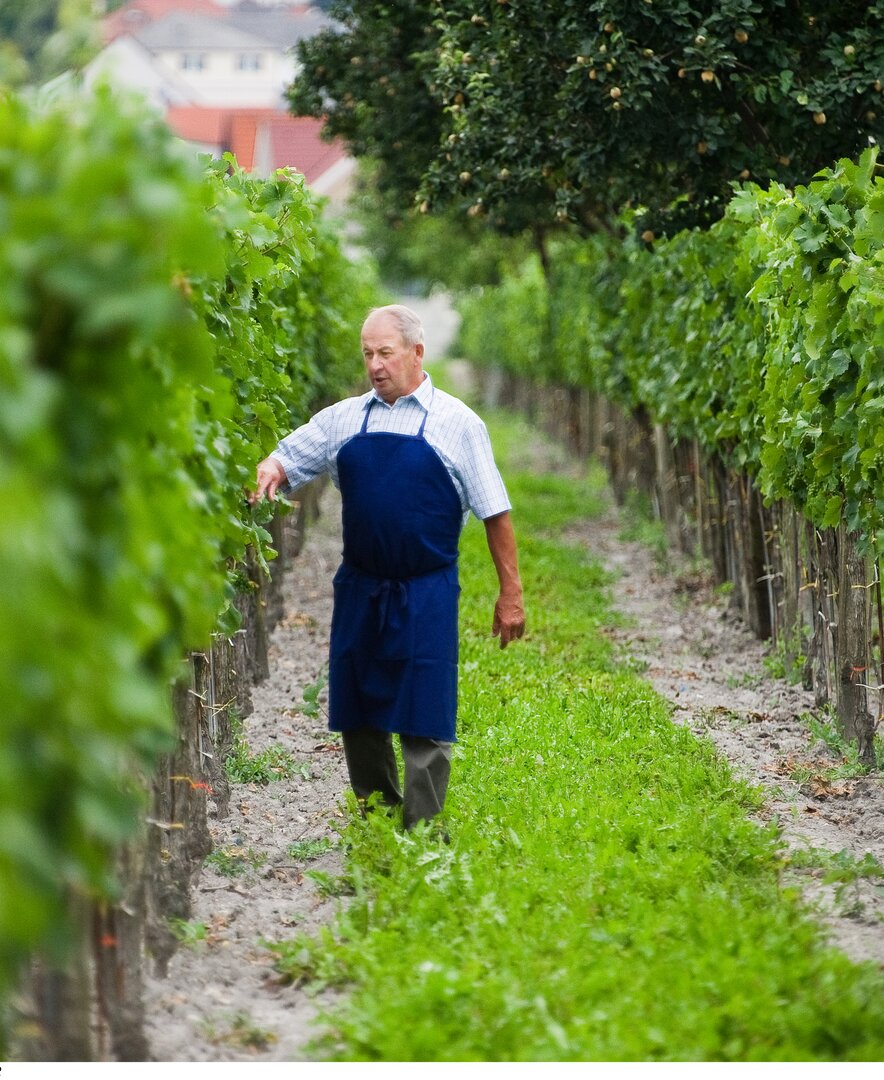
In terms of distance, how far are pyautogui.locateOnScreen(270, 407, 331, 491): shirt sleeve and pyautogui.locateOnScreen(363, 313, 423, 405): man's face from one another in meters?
0.25

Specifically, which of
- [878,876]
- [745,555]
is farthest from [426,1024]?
[745,555]

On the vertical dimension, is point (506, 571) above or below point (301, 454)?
below

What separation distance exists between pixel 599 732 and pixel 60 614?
481cm

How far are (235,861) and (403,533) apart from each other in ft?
4.71

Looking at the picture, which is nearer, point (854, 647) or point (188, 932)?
point (188, 932)

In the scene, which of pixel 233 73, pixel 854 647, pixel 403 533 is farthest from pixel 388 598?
pixel 233 73

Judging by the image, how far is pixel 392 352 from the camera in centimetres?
533

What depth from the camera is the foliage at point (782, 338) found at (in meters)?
6.11

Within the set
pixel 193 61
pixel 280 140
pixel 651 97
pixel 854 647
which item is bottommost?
pixel 854 647

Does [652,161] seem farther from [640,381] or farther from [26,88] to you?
[26,88]

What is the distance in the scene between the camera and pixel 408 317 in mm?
5465

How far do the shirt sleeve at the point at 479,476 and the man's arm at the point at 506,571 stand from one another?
0.05 meters

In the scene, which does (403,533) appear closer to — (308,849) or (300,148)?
(308,849)

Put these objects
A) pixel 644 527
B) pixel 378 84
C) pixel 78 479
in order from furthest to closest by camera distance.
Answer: pixel 644 527 < pixel 378 84 < pixel 78 479
